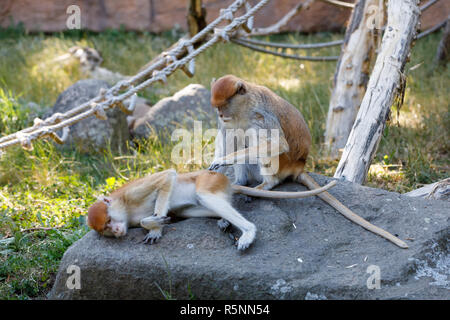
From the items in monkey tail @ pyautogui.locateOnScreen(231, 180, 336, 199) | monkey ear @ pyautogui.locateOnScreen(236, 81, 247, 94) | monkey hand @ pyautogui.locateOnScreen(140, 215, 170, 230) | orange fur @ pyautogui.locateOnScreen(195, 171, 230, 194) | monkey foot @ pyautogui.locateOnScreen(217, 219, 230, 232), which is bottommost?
monkey foot @ pyautogui.locateOnScreen(217, 219, 230, 232)

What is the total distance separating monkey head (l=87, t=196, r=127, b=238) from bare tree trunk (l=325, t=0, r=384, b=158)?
3.04 metres

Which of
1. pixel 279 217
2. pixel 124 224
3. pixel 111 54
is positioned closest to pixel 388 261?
pixel 279 217

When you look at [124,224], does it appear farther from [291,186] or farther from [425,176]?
[425,176]

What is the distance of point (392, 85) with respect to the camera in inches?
166

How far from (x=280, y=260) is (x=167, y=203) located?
0.80m

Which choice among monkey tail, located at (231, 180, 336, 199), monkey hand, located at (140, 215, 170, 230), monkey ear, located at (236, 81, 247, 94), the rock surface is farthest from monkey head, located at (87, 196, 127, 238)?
the rock surface

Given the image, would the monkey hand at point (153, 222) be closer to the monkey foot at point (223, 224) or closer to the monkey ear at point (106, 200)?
the monkey ear at point (106, 200)

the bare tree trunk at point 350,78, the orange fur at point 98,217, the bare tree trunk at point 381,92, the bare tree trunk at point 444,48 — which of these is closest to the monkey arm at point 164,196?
the orange fur at point 98,217

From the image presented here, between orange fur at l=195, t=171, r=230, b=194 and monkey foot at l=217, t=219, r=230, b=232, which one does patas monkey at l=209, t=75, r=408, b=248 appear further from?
monkey foot at l=217, t=219, r=230, b=232

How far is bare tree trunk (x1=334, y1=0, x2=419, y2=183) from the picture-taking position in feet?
13.5

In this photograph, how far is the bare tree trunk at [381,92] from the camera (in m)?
4.10

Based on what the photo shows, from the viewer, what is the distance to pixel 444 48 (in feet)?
23.7

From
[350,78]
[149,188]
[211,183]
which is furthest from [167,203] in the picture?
[350,78]

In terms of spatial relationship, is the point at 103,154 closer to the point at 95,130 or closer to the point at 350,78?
the point at 95,130
